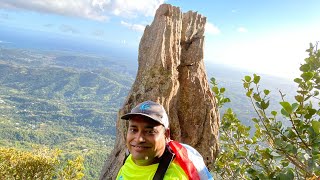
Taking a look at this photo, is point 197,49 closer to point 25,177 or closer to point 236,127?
point 236,127

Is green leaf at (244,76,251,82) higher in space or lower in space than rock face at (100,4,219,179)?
higher

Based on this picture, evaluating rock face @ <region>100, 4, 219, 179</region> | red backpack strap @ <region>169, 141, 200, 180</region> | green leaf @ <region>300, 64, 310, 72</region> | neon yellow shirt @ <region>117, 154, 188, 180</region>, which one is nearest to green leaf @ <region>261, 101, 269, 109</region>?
green leaf @ <region>300, 64, 310, 72</region>

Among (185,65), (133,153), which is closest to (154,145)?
(133,153)

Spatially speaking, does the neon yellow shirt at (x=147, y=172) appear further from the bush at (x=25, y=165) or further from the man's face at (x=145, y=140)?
the bush at (x=25, y=165)

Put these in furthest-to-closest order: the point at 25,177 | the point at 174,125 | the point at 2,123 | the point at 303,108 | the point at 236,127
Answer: the point at 2,123
the point at 25,177
the point at 174,125
the point at 236,127
the point at 303,108

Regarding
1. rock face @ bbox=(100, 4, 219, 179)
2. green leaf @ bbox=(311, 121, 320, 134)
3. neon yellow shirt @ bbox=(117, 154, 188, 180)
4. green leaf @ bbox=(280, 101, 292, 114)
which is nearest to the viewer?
green leaf @ bbox=(311, 121, 320, 134)

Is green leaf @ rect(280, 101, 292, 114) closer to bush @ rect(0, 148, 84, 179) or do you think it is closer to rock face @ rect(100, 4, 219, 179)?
rock face @ rect(100, 4, 219, 179)

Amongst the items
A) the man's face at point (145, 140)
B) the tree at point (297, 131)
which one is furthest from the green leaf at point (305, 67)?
the man's face at point (145, 140)

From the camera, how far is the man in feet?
14.4

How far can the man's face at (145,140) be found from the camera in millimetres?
4508

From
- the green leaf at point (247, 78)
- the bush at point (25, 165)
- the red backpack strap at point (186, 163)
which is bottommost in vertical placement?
the bush at point (25, 165)

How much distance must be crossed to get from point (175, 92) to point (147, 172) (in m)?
5.47

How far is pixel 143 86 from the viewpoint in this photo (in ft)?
32.3

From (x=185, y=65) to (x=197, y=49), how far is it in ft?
2.43
